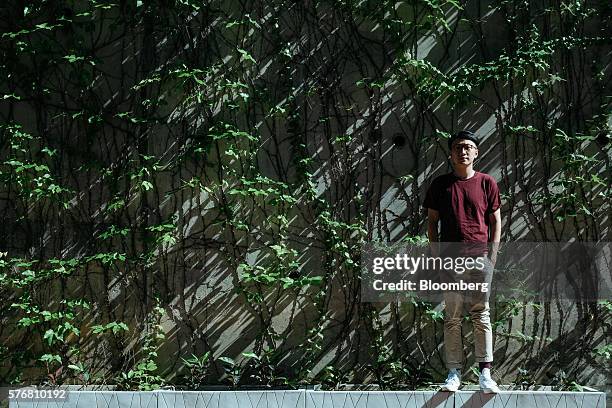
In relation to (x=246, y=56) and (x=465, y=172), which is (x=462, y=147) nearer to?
(x=465, y=172)

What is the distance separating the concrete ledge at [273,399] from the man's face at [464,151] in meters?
1.25

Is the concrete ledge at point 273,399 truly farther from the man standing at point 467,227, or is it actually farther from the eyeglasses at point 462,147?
the eyeglasses at point 462,147

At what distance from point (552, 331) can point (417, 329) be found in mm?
846

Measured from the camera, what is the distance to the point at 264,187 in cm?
480

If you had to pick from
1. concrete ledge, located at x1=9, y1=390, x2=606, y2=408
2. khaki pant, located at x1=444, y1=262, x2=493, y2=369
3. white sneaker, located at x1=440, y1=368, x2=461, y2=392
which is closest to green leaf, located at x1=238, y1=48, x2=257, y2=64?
khaki pant, located at x1=444, y1=262, x2=493, y2=369

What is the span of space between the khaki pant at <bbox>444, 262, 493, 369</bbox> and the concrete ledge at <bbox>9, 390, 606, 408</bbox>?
11.1 inches

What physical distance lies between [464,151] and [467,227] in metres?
0.41

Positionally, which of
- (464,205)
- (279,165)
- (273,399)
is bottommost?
(273,399)

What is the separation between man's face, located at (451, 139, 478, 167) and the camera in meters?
4.18

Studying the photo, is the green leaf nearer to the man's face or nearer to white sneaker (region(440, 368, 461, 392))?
the man's face

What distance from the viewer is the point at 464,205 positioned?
414 cm

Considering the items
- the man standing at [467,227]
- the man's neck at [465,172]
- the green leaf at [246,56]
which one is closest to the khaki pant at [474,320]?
the man standing at [467,227]

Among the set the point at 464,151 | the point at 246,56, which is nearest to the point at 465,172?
the point at 464,151

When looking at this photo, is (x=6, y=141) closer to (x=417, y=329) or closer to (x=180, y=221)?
(x=180, y=221)
